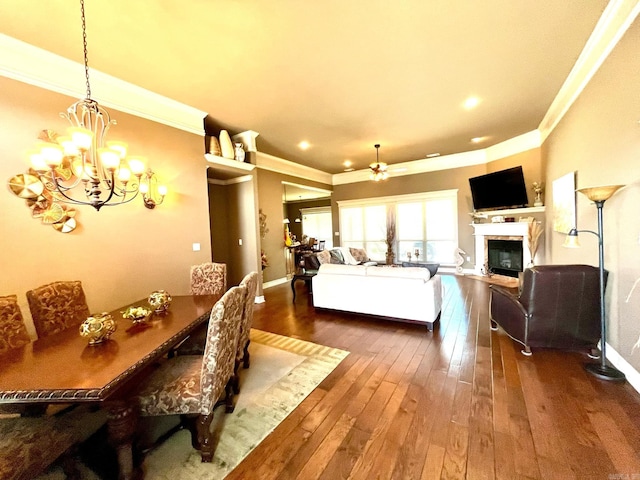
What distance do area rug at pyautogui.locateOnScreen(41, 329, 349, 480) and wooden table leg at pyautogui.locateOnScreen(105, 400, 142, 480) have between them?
0.61ft

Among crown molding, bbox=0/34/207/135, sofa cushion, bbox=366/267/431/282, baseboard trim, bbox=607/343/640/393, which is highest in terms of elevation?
crown molding, bbox=0/34/207/135

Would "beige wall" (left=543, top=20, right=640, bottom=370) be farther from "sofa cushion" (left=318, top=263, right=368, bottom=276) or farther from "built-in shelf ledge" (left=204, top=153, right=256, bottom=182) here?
"built-in shelf ledge" (left=204, top=153, right=256, bottom=182)

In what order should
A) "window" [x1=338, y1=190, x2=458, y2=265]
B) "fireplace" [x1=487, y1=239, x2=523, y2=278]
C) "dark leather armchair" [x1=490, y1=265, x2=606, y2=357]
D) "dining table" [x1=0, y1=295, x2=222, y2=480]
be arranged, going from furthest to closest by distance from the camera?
"window" [x1=338, y1=190, x2=458, y2=265] → "fireplace" [x1=487, y1=239, x2=523, y2=278] → "dark leather armchair" [x1=490, y1=265, x2=606, y2=357] → "dining table" [x1=0, y1=295, x2=222, y2=480]

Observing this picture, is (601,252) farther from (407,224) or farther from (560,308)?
(407,224)

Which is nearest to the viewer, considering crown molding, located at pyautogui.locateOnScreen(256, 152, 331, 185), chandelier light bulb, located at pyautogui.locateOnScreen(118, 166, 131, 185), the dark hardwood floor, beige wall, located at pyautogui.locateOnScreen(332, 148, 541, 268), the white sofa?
the dark hardwood floor

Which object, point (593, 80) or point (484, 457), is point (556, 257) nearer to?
point (593, 80)

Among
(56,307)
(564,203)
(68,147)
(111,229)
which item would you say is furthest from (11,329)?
(564,203)

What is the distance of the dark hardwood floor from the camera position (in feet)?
4.83

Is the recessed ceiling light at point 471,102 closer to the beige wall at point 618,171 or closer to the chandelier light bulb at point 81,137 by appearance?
the beige wall at point 618,171

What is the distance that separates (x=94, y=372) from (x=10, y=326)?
3.68 ft

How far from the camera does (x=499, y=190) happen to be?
5.88 metres

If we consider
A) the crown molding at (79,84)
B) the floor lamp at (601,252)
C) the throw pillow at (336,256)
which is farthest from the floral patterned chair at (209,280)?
the floor lamp at (601,252)

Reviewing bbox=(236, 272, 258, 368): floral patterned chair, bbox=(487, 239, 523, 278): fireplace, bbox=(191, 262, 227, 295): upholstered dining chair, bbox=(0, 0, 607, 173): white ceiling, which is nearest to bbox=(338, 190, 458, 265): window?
bbox=(487, 239, 523, 278): fireplace

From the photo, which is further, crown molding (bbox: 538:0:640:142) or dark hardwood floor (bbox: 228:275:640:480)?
crown molding (bbox: 538:0:640:142)
